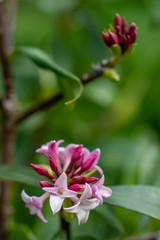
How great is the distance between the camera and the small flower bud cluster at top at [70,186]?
2.48 feet

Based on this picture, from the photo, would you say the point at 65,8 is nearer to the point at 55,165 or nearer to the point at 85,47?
the point at 85,47

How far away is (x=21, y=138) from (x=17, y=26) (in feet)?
2.37

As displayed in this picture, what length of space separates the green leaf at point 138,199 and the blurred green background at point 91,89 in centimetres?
A: 59

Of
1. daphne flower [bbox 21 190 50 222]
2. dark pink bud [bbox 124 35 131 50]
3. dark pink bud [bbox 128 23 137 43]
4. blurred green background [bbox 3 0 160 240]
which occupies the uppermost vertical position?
dark pink bud [bbox 128 23 137 43]

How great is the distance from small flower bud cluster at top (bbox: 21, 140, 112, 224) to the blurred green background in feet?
2.20

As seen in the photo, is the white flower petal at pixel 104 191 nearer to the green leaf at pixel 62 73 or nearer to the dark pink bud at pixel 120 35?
the green leaf at pixel 62 73

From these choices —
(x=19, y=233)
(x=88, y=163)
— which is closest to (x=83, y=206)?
(x=88, y=163)

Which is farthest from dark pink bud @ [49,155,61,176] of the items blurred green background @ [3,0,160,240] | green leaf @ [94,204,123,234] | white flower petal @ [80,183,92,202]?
blurred green background @ [3,0,160,240]

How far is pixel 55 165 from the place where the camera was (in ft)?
2.69

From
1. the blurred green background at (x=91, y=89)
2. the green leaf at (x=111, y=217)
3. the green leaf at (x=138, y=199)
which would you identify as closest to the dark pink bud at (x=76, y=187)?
the green leaf at (x=138, y=199)

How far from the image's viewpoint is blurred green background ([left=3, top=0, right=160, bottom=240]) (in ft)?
5.70

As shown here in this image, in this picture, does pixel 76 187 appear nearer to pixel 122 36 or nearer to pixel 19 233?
pixel 122 36

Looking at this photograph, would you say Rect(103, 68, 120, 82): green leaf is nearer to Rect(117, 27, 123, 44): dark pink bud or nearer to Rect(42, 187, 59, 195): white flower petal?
Rect(117, 27, 123, 44): dark pink bud

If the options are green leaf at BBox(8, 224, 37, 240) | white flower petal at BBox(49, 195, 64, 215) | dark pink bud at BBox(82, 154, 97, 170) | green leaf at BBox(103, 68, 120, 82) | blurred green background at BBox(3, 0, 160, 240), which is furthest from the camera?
blurred green background at BBox(3, 0, 160, 240)
